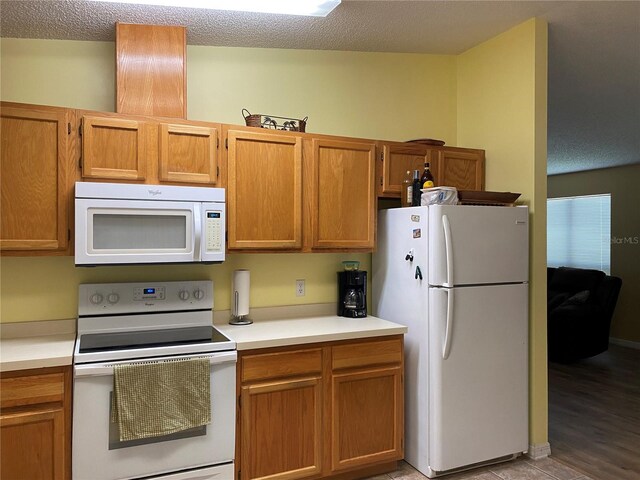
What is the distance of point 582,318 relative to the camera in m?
5.36

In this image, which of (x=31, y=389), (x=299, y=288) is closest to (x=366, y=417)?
(x=299, y=288)

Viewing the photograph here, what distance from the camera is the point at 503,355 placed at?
293 centimetres

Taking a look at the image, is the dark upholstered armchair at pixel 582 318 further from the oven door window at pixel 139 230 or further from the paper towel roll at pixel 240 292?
the oven door window at pixel 139 230

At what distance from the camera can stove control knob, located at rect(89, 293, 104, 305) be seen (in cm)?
260

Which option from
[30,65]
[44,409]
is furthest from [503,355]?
[30,65]

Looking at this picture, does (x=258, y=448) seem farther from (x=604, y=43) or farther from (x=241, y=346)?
(x=604, y=43)

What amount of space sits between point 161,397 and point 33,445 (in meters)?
0.55

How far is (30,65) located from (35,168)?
2.26 ft

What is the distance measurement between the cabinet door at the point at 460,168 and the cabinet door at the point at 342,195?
0.53 meters

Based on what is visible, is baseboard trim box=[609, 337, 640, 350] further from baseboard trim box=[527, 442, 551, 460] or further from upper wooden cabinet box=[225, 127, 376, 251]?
upper wooden cabinet box=[225, 127, 376, 251]

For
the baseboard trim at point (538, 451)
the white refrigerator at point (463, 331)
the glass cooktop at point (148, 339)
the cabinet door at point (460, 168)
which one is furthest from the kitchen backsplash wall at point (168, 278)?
the baseboard trim at point (538, 451)

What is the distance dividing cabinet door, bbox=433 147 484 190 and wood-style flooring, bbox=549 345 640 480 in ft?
6.00

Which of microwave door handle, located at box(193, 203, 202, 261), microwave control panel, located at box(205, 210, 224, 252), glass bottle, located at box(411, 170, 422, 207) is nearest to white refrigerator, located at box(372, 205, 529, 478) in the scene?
glass bottle, located at box(411, 170, 422, 207)

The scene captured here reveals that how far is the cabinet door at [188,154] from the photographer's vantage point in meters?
2.55
